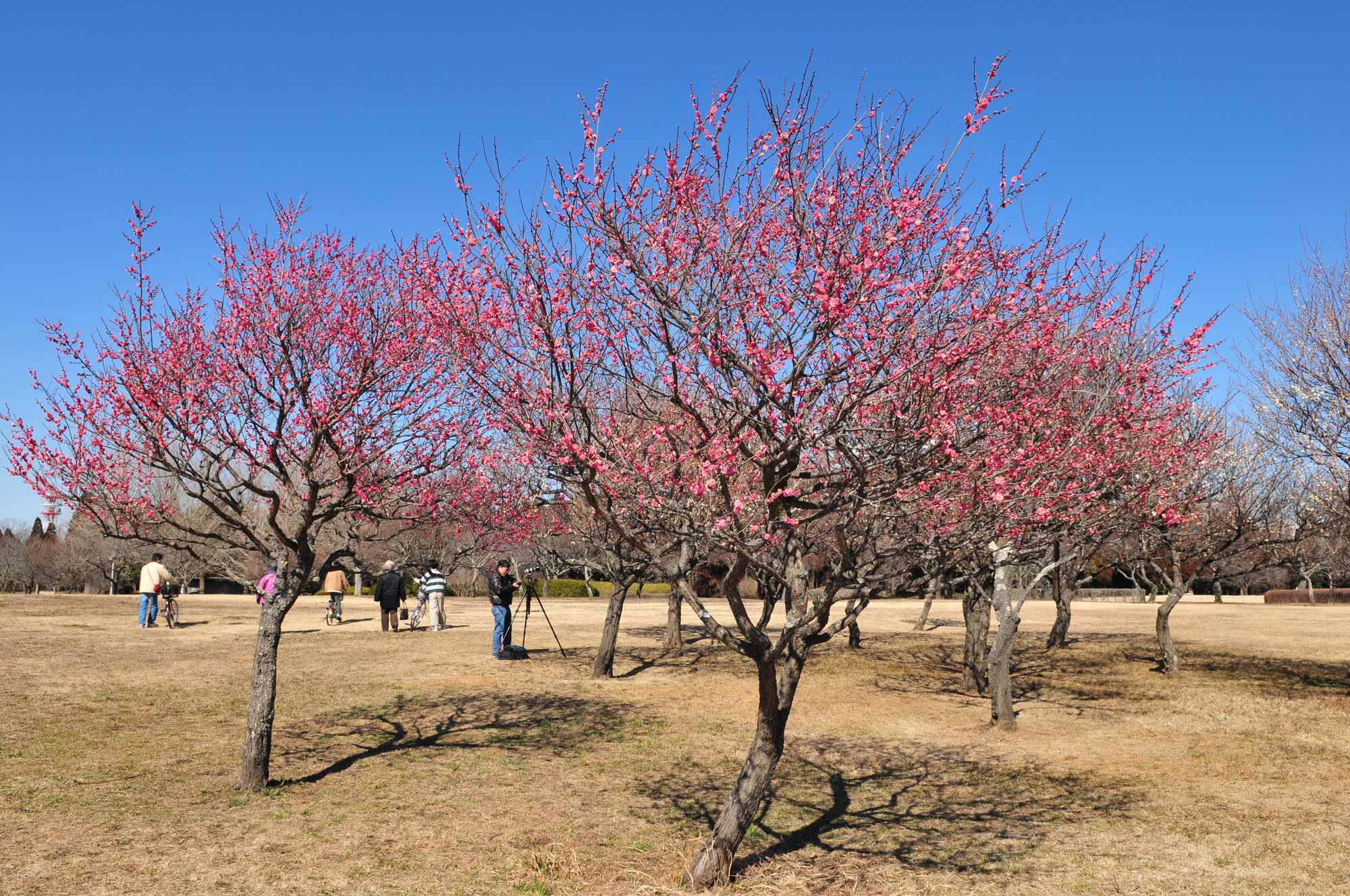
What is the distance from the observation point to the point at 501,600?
769 inches

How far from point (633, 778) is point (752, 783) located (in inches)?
147

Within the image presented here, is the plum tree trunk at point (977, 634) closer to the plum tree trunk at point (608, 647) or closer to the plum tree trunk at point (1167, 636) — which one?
the plum tree trunk at point (1167, 636)

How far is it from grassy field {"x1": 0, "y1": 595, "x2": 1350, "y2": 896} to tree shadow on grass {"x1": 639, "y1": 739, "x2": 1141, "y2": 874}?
0.04 meters

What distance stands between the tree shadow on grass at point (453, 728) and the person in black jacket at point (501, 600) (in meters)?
3.68

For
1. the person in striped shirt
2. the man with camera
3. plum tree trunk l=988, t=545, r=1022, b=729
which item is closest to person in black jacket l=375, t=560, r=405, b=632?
the person in striped shirt

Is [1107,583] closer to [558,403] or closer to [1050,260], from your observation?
[1050,260]

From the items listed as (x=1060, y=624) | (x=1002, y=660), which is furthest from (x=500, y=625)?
(x=1060, y=624)

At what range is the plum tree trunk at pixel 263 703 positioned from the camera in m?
9.50

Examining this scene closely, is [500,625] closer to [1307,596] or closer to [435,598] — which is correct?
[435,598]

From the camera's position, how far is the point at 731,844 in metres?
7.38

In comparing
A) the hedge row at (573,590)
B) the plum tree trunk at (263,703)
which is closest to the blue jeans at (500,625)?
the plum tree trunk at (263,703)

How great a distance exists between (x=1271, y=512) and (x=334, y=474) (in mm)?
19787

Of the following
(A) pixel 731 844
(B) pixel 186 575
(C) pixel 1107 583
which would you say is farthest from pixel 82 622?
(C) pixel 1107 583

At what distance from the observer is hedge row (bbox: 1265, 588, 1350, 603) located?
2005 inches
